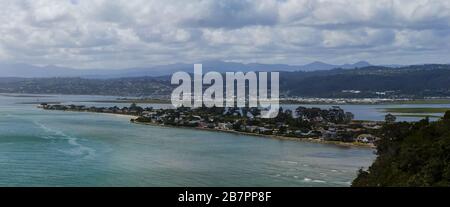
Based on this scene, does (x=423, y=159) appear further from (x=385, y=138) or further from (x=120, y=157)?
(x=120, y=157)

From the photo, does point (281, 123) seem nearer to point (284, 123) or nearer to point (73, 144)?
point (284, 123)

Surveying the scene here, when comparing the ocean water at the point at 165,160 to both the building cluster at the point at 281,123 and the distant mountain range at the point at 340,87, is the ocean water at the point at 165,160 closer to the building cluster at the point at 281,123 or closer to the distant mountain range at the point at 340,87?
the building cluster at the point at 281,123

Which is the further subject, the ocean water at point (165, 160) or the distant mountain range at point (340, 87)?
the distant mountain range at point (340, 87)

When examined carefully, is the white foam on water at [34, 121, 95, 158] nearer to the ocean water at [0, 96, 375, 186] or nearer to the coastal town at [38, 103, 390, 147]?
the ocean water at [0, 96, 375, 186]

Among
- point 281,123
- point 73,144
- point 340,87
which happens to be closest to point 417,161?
point 73,144

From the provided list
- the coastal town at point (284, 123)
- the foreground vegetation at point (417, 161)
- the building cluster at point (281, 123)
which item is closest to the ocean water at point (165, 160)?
the foreground vegetation at point (417, 161)

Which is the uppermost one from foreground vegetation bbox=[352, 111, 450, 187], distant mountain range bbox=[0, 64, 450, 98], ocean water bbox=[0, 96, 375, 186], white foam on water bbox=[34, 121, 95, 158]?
distant mountain range bbox=[0, 64, 450, 98]

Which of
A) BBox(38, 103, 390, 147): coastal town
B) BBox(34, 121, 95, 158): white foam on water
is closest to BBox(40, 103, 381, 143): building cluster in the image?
BBox(38, 103, 390, 147): coastal town
